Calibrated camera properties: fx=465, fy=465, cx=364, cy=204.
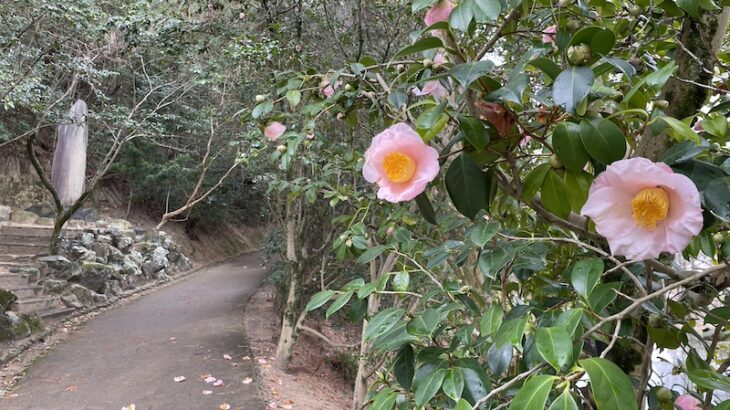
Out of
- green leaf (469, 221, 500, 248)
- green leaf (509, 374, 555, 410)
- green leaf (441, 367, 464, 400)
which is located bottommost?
green leaf (441, 367, 464, 400)

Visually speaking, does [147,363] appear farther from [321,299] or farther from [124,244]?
[321,299]

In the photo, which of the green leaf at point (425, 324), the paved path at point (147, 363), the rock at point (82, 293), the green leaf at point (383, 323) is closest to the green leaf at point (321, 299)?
the green leaf at point (383, 323)

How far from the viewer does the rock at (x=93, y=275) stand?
786cm

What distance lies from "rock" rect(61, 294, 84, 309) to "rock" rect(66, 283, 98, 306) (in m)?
0.07

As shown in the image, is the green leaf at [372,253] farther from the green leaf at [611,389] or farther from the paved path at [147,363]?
the paved path at [147,363]

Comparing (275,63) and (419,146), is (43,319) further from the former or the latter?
(419,146)

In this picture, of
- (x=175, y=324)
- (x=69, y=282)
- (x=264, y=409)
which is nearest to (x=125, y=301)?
(x=69, y=282)

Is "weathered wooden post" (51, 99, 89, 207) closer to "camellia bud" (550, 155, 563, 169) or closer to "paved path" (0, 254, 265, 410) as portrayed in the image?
"paved path" (0, 254, 265, 410)

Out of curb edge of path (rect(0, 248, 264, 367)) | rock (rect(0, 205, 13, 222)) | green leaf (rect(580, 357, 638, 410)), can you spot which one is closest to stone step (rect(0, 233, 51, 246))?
rock (rect(0, 205, 13, 222))

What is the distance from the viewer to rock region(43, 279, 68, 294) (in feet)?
23.3

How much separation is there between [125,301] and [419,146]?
29.9ft

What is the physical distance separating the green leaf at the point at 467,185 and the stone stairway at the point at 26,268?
697cm

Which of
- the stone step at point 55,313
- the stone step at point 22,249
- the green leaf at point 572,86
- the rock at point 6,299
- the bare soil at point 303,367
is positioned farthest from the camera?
the stone step at point 22,249

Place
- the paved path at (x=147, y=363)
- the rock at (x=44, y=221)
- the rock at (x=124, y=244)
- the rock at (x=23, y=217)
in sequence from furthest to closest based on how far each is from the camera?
the rock at (x=124, y=244)
the rock at (x=44, y=221)
the rock at (x=23, y=217)
the paved path at (x=147, y=363)
